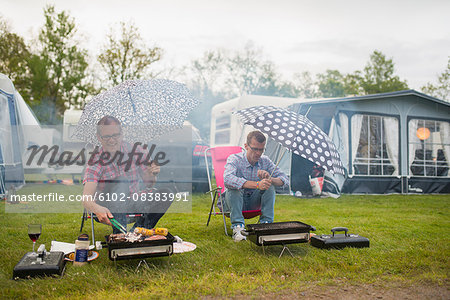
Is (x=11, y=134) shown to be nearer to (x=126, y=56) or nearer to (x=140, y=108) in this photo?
(x=140, y=108)

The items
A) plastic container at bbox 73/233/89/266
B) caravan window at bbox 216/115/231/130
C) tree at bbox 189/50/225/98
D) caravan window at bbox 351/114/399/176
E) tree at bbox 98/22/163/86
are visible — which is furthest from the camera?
tree at bbox 189/50/225/98

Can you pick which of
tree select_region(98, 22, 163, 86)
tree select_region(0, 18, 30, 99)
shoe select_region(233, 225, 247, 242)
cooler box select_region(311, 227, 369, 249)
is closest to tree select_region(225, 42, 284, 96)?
tree select_region(98, 22, 163, 86)

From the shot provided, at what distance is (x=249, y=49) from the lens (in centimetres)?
2894

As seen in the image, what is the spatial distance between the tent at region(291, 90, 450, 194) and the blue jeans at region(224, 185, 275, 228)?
13.3 feet

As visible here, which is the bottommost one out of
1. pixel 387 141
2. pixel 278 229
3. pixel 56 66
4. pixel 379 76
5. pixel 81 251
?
pixel 81 251

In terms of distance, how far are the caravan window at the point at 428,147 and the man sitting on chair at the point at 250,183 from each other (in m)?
6.07

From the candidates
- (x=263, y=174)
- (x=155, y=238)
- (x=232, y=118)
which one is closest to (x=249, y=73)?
(x=232, y=118)

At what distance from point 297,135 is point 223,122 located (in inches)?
278

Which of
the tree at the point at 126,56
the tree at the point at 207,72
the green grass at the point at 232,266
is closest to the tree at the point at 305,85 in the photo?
the tree at the point at 207,72

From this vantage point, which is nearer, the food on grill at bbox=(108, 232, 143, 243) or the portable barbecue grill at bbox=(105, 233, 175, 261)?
the portable barbecue grill at bbox=(105, 233, 175, 261)

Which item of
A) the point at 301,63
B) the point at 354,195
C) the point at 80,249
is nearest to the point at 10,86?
the point at 80,249

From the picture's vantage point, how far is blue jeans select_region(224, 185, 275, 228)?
3627 millimetres

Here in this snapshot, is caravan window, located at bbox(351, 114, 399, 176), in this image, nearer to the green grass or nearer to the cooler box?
the green grass

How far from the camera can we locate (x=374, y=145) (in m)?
8.32
